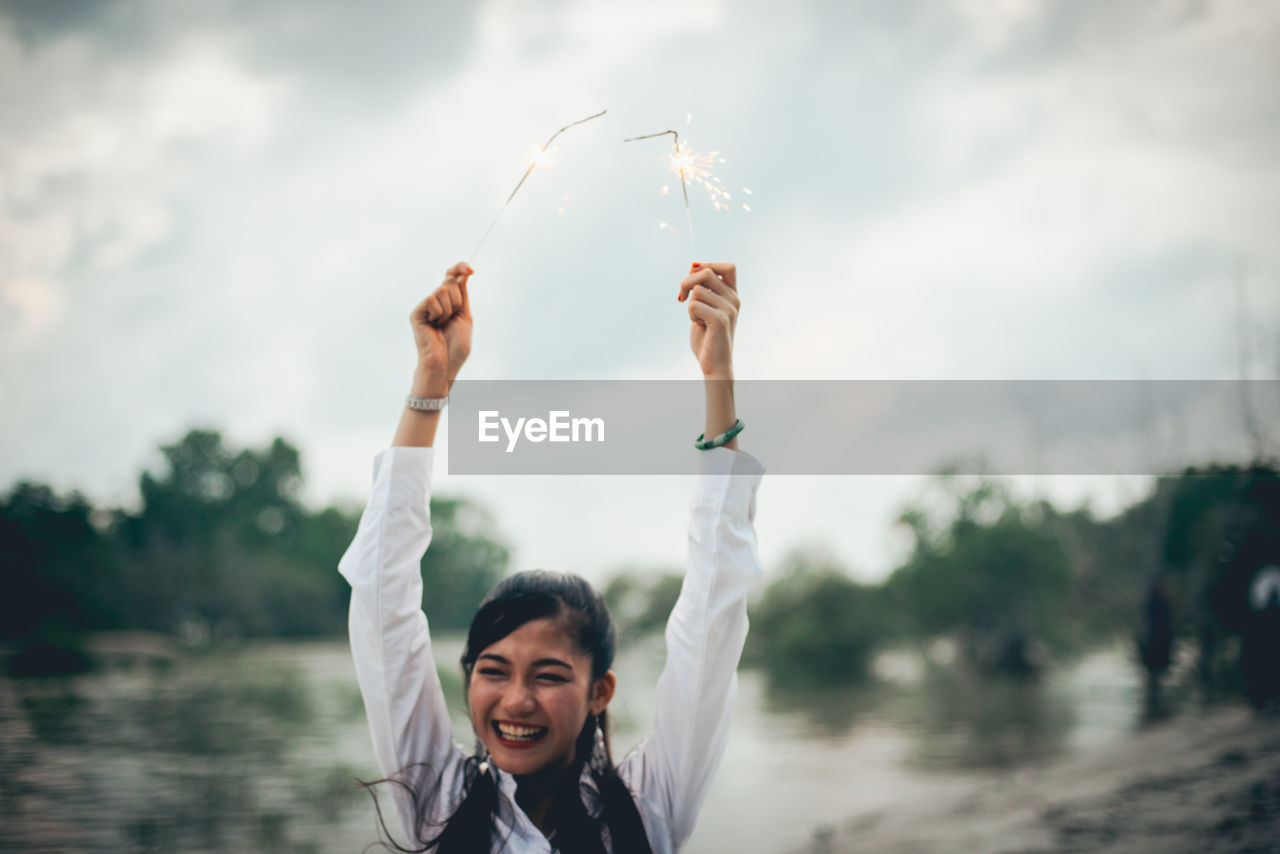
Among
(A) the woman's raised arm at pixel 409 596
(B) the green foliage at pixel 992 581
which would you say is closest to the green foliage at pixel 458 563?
(B) the green foliage at pixel 992 581

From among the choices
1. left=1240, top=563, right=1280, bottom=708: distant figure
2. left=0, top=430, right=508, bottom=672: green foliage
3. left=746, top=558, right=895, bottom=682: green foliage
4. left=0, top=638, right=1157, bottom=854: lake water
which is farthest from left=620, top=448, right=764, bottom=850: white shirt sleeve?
left=0, top=430, right=508, bottom=672: green foliage

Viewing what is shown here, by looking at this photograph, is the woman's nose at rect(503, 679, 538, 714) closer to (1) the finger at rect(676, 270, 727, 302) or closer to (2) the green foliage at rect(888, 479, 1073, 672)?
(1) the finger at rect(676, 270, 727, 302)

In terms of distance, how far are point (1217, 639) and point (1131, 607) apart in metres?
2.18

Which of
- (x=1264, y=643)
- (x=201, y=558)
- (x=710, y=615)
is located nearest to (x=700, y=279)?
(x=710, y=615)

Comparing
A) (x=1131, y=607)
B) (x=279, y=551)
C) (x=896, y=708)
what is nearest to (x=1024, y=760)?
(x=896, y=708)

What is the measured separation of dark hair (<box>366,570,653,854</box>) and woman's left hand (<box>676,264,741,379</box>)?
59 centimetres

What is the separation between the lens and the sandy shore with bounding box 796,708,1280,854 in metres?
6.64

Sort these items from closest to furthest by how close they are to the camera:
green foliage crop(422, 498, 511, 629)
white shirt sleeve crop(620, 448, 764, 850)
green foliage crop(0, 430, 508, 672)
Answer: white shirt sleeve crop(620, 448, 764, 850) → green foliage crop(0, 430, 508, 672) → green foliage crop(422, 498, 511, 629)

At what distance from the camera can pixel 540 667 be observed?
6.19 feet

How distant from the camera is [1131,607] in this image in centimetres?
2231

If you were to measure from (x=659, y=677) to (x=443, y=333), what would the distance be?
0.87 meters

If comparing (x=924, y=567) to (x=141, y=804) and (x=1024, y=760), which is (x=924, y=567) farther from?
(x=141, y=804)

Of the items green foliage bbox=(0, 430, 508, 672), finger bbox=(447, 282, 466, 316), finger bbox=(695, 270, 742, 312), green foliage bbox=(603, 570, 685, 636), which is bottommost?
finger bbox=(695, 270, 742, 312)

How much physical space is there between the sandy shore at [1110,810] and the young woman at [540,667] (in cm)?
588
